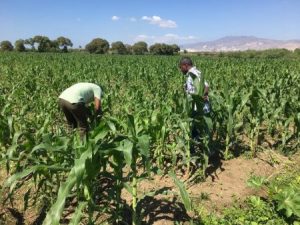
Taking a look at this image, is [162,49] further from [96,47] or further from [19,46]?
[19,46]

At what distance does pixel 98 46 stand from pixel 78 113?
6395 centimetres

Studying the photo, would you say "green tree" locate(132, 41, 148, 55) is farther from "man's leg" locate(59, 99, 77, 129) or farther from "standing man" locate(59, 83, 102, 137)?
"standing man" locate(59, 83, 102, 137)

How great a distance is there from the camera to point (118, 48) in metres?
67.8

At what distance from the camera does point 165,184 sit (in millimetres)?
4691

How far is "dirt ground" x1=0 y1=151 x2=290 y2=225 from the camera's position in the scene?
3.89m

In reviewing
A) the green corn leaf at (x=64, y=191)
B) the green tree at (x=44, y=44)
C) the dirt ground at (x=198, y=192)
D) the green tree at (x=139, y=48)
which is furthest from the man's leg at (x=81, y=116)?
the green tree at (x=44, y=44)

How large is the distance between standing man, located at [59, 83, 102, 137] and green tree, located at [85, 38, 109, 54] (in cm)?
6288

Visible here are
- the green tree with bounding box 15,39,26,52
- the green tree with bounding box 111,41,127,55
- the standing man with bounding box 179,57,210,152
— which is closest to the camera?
the standing man with bounding box 179,57,210,152

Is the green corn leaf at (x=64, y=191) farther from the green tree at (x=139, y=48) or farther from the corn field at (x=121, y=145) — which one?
the green tree at (x=139, y=48)

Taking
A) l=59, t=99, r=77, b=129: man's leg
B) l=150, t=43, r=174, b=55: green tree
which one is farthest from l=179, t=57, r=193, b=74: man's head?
l=150, t=43, r=174, b=55: green tree

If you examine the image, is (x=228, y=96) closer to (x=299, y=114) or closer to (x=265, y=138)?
(x=299, y=114)

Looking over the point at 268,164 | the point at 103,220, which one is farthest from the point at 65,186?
the point at 268,164

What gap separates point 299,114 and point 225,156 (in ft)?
3.99

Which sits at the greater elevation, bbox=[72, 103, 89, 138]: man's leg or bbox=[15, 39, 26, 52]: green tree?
bbox=[72, 103, 89, 138]: man's leg
